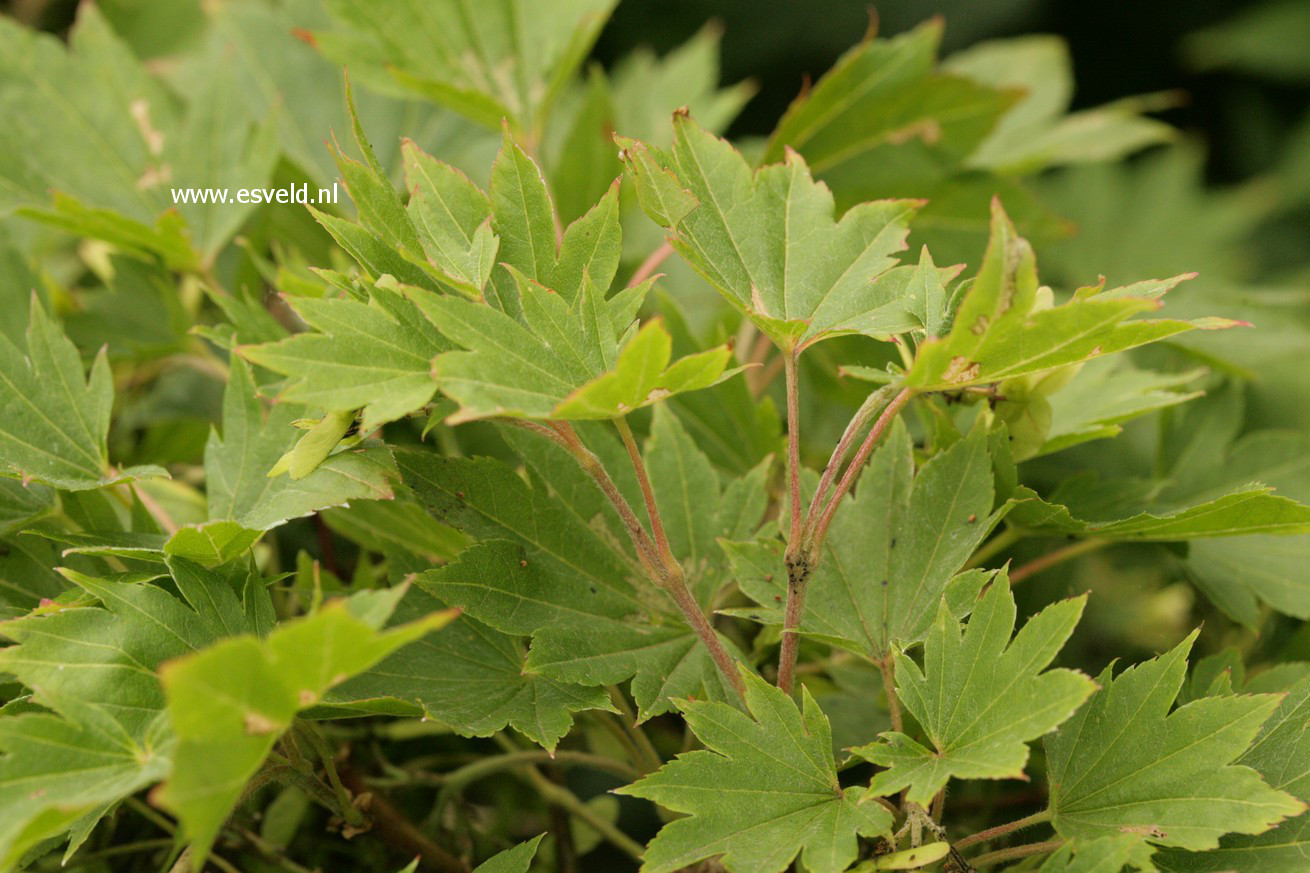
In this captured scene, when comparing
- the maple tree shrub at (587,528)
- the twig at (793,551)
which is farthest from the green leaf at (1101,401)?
the twig at (793,551)

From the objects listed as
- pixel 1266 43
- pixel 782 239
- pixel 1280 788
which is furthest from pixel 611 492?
pixel 1266 43

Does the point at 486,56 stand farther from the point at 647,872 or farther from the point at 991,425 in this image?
the point at 647,872

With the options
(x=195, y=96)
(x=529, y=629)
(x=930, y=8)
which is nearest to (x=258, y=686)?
(x=529, y=629)

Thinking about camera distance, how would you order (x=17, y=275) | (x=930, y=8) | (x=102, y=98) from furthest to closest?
1. (x=930, y=8)
2. (x=102, y=98)
3. (x=17, y=275)

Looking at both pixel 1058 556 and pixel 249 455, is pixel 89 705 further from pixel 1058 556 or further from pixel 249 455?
pixel 1058 556

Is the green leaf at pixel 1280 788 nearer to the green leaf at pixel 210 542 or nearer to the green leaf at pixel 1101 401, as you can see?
the green leaf at pixel 1101 401

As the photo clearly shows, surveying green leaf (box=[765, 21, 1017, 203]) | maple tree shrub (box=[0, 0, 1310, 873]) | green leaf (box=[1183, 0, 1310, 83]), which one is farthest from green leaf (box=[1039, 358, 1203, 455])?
green leaf (box=[1183, 0, 1310, 83])

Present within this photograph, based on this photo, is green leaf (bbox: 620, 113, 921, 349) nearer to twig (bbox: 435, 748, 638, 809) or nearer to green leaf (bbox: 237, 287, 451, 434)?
green leaf (bbox: 237, 287, 451, 434)
